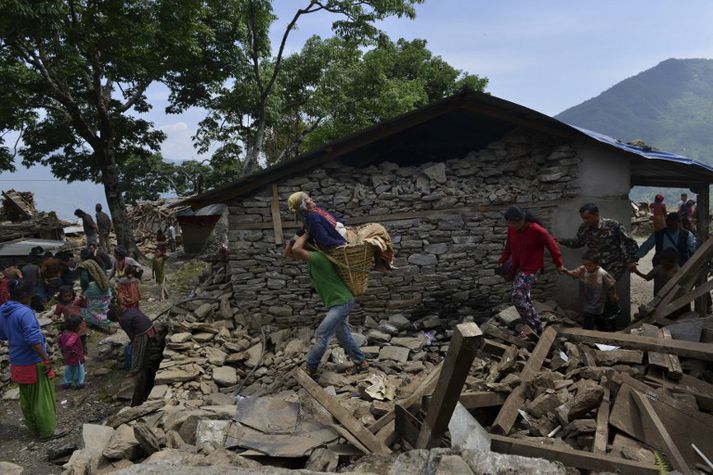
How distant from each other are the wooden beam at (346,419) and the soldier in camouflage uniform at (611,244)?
397 centimetres

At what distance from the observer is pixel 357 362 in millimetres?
4844

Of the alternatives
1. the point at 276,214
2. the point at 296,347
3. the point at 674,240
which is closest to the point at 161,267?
the point at 276,214

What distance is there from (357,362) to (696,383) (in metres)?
3.06

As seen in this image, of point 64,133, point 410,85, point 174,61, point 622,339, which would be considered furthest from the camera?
point 410,85

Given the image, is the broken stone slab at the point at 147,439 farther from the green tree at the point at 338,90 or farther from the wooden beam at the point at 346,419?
the green tree at the point at 338,90

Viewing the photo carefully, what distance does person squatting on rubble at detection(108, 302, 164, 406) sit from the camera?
6430 millimetres

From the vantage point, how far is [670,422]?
2867mm

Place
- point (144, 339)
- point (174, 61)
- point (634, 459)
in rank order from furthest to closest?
point (174, 61), point (144, 339), point (634, 459)

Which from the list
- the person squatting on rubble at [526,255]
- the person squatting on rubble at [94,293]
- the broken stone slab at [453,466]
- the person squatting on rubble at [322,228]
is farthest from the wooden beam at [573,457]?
the person squatting on rubble at [94,293]

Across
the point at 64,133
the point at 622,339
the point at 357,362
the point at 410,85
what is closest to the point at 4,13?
the point at 64,133

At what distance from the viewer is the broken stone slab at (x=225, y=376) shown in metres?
5.62

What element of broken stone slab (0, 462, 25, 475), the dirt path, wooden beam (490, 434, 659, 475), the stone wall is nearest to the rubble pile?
the dirt path

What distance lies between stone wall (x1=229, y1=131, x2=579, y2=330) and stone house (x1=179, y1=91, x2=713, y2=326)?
0.02m

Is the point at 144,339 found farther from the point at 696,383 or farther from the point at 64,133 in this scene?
the point at 64,133
